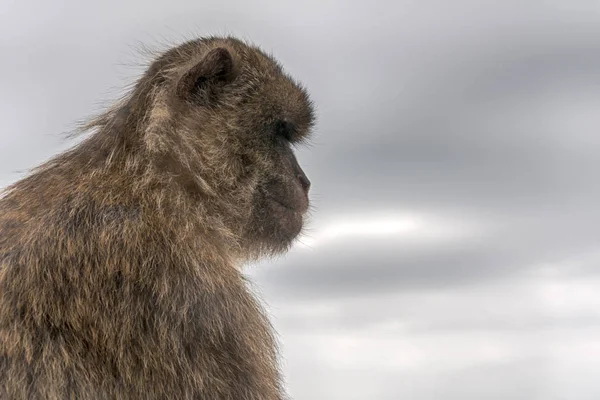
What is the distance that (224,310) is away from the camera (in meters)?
4.33

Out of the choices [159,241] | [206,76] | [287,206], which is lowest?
[159,241]

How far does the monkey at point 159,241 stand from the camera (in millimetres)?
3875

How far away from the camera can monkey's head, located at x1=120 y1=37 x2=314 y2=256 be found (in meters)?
5.02

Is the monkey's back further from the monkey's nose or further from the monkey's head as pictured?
the monkey's nose

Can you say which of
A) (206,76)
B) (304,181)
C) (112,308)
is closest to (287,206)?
(304,181)

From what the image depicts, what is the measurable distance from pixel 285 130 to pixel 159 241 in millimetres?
1922

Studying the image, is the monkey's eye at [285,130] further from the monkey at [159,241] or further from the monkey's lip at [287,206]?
the monkey's lip at [287,206]

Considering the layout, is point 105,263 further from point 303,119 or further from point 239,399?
point 303,119

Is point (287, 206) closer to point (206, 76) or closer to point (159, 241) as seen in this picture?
point (206, 76)

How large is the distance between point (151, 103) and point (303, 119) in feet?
5.04

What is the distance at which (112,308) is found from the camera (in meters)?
3.94

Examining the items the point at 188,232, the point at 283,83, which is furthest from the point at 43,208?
the point at 283,83

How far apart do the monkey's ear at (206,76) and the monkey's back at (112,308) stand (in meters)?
1.08

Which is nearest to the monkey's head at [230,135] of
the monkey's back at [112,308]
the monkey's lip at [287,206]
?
the monkey's lip at [287,206]
